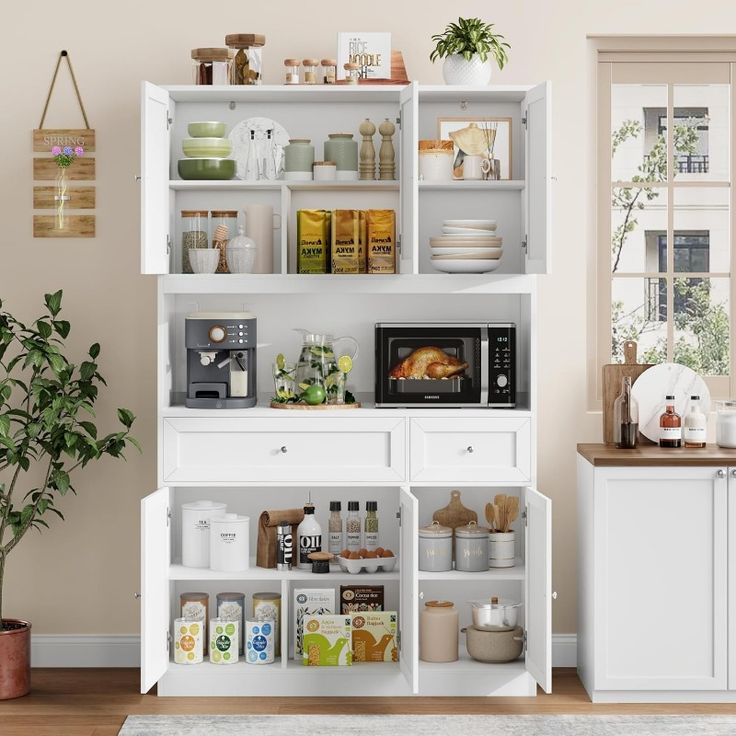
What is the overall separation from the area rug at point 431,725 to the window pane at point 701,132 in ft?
6.39

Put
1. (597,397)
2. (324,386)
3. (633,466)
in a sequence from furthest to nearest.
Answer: (597,397)
(324,386)
(633,466)

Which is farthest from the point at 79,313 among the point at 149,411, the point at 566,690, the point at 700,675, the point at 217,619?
the point at 700,675

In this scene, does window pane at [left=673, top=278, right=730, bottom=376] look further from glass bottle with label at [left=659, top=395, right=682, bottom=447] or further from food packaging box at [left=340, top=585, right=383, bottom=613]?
food packaging box at [left=340, top=585, right=383, bottom=613]

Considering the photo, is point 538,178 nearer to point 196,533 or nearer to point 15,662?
point 196,533

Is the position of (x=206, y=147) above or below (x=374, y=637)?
above

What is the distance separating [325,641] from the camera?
3.56 metres

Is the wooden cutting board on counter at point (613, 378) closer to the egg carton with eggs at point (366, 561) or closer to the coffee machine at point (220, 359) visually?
the egg carton with eggs at point (366, 561)

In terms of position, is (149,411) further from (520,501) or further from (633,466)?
(633,466)

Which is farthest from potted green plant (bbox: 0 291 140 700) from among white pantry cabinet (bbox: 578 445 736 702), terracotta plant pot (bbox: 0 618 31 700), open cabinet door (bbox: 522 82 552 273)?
white pantry cabinet (bbox: 578 445 736 702)

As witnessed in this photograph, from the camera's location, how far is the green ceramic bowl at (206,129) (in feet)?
11.6

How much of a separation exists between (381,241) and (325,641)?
1357 mm

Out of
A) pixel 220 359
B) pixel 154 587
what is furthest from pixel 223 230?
pixel 154 587

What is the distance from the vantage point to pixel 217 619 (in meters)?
3.61

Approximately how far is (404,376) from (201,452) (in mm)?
729
